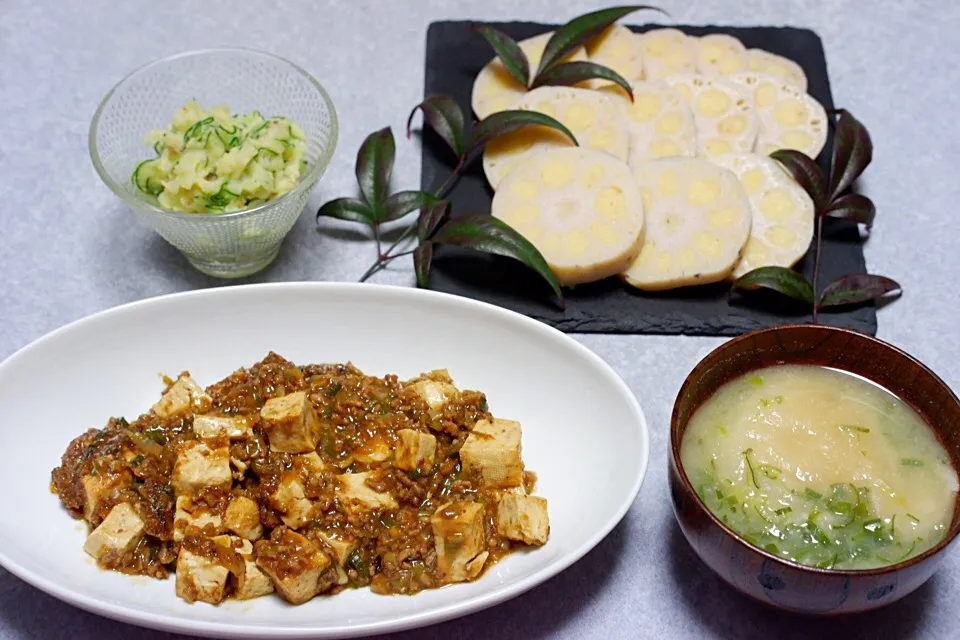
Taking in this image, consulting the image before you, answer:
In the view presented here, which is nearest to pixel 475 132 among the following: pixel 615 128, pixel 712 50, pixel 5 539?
pixel 615 128

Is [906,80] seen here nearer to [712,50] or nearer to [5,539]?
[712,50]

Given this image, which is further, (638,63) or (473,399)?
(638,63)

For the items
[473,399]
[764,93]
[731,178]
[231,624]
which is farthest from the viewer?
[764,93]

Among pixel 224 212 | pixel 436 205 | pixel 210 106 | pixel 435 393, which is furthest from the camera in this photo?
pixel 210 106

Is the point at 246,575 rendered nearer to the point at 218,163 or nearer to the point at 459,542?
the point at 459,542

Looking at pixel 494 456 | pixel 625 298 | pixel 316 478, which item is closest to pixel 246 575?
pixel 316 478

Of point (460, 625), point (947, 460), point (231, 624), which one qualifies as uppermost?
point (947, 460)

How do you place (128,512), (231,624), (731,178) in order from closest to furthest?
A: (231,624), (128,512), (731,178)
